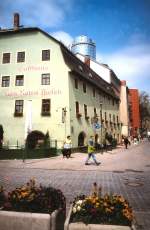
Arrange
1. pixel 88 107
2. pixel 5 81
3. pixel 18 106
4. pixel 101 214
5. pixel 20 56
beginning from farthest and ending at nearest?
1. pixel 88 107
2. pixel 20 56
3. pixel 5 81
4. pixel 18 106
5. pixel 101 214

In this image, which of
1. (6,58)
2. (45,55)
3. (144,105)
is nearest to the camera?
(45,55)

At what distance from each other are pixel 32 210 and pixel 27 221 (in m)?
0.23

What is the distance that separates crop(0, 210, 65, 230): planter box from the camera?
3.94 m

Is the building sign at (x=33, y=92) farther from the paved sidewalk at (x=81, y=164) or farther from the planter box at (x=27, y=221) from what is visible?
the planter box at (x=27, y=221)

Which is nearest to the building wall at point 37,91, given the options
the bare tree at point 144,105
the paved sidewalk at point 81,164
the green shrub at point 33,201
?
the paved sidewalk at point 81,164

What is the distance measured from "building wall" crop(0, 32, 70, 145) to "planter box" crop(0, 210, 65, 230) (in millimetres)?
24846

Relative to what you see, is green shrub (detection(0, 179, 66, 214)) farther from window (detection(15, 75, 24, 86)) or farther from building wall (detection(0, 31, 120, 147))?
window (detection(15, 75, 24, 86))

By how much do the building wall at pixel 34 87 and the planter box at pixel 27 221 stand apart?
978 inches

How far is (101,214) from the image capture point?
3828 mm

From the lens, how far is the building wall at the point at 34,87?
97.2ft

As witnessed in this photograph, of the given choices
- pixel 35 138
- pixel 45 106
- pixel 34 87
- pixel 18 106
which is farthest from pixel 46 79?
pixel 35 138

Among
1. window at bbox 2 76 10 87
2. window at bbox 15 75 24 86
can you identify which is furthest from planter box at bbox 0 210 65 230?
window at bbox 2 76 10 87

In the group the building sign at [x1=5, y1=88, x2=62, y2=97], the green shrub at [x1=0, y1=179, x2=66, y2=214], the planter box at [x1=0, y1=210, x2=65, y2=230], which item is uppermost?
the building sign at [x1=5, y1=88, x2=62, y2=97]

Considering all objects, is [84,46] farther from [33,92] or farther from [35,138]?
[35,138]
